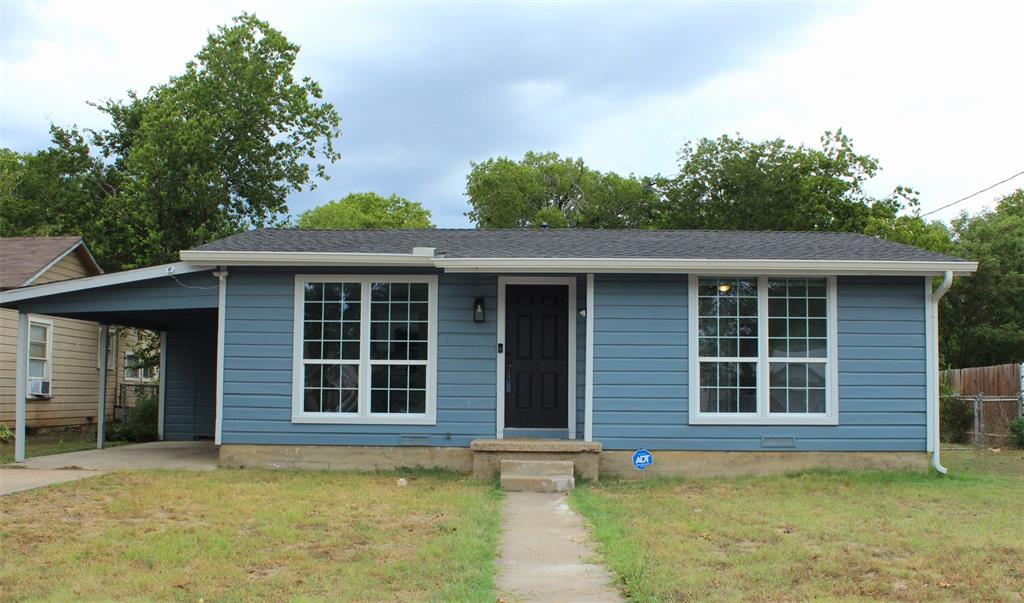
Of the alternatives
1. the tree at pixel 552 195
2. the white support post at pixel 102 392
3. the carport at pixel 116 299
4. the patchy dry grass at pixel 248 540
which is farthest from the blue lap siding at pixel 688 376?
the tree at pixel 552 195

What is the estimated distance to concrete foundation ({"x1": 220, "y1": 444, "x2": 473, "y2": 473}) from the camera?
998 cm

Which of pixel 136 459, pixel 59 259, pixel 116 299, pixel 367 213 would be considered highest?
pixel 367 213

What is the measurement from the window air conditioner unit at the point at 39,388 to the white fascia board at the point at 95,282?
304 inches

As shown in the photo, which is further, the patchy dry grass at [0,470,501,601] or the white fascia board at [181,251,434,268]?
the white fascia board at [181,251,434,268]

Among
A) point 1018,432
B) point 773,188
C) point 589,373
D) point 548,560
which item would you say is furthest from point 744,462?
point 773,188

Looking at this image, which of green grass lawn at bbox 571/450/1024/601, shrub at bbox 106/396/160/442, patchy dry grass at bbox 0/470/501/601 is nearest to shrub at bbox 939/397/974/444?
green grass lawn at bbox 571/450/1024/601

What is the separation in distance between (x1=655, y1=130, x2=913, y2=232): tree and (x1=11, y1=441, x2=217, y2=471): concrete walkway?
21167mm

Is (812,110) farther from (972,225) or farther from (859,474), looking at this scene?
(859,474)

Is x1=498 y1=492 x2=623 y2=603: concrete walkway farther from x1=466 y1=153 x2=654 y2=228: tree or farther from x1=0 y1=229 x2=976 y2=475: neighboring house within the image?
x1=466 y1=153 x2=654 y2=228: tree

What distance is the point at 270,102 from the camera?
21.2m

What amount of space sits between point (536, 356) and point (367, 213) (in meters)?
46.7

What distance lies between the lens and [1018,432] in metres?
14.3

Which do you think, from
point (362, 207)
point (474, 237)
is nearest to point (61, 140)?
point (474, 237)

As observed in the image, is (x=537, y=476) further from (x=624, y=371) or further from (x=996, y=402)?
(x=996, y=402)
